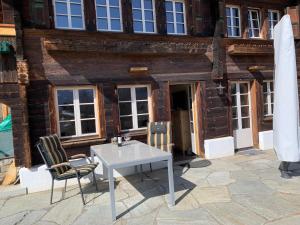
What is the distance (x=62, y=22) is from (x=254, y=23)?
17.4ft

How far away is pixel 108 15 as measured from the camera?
5.87 metres

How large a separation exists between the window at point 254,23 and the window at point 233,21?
45 cm

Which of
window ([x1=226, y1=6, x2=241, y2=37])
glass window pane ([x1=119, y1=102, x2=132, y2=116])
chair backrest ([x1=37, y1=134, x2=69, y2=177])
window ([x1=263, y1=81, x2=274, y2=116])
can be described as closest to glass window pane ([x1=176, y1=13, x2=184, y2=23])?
window ([x1=226, y1=6, x2=241, y2=37])

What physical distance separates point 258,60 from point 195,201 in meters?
5.00

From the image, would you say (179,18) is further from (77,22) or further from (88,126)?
(88,126)

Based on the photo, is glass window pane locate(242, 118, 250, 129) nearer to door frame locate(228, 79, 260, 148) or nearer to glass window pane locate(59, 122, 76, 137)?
door frame locate(228, 79, 260, 148)

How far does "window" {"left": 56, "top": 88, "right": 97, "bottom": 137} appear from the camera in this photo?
5.45 metres

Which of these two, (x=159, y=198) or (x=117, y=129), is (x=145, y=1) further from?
(x=159, y=198)

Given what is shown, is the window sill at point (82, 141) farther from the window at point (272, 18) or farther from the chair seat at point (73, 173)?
the window at point (272, 18)

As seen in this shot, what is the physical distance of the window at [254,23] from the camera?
24.7 feet

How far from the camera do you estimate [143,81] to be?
604 cm

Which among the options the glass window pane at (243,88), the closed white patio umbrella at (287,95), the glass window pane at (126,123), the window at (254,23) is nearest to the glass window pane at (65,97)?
the glass window pane at (126,123)

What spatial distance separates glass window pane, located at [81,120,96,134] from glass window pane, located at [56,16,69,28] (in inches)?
79.6

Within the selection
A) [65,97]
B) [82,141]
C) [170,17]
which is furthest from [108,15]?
[82,141]
